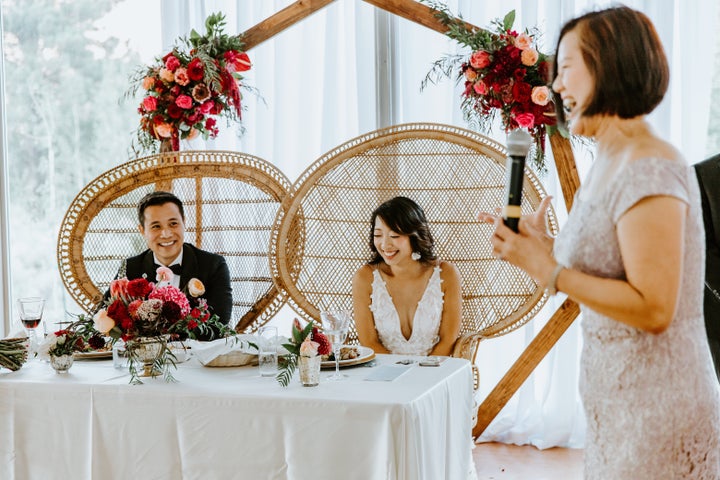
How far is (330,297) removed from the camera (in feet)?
11.1

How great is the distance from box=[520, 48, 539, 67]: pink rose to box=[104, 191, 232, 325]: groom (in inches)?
58.1

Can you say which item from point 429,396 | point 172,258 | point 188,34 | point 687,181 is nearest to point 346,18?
point 188,34

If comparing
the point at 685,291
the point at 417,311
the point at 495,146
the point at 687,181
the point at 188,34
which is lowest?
the point at 417,311

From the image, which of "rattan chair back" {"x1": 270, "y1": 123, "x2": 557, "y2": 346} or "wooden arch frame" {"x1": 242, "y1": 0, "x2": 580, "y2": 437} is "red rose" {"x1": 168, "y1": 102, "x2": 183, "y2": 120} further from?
"wooden arch frame" {"x1": 242, "y1": 0, "x2": 580, "y2": 437}

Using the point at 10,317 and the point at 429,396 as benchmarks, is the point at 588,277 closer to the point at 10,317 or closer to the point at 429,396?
the point at 429,396

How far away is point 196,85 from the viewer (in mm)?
3504

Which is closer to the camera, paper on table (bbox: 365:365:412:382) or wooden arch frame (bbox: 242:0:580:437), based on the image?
paper on table (bbox: 365:365:412:382)

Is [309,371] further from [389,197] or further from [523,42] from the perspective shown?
[523,42]

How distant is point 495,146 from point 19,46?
110 inches

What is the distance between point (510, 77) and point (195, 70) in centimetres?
135

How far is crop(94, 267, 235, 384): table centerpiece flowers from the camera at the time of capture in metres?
2.13

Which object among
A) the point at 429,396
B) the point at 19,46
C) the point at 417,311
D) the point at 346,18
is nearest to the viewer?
the point at 429,396

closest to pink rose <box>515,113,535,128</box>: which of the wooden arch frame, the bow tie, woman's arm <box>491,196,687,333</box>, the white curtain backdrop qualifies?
the wooden arch frame

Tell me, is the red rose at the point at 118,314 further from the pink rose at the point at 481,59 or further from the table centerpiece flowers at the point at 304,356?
the pink rose at the point at 481,59
